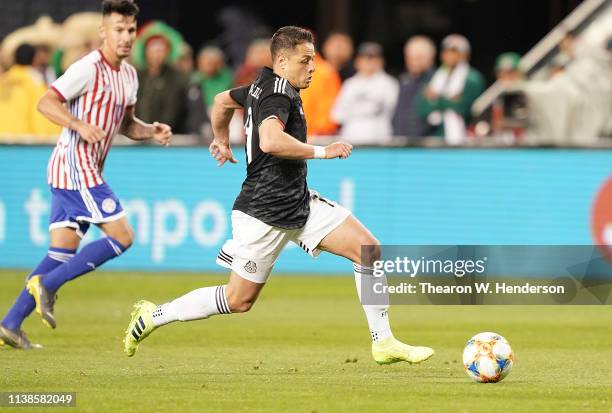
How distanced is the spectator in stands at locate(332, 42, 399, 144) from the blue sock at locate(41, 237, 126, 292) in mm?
8155

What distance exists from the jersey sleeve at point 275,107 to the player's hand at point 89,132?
2049 mm

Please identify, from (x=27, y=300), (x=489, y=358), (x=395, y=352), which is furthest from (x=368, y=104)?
(x=489, y=358)

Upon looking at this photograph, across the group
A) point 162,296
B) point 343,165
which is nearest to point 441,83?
point 343,165

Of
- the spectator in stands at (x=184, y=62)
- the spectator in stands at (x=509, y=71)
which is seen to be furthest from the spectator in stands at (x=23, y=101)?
the spectator in stands at (x=509, y=71)

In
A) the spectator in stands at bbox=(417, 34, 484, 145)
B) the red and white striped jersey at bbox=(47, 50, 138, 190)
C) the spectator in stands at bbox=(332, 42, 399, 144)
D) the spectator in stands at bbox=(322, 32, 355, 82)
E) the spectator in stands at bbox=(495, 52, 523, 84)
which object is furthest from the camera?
the spectator in stands at bbox=(495, 52, 523, 84)

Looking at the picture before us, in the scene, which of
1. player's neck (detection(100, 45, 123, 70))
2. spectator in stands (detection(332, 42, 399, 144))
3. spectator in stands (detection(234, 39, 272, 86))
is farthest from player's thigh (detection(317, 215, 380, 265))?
spectator in stands (detection(234, 39, 272, 86))

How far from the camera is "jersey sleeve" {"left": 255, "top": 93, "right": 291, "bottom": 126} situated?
9562mm

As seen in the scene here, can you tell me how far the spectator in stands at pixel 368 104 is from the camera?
767 inches

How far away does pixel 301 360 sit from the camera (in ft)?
35.6

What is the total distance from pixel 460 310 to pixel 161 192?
483cm

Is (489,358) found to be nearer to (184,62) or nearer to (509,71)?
(509,71)

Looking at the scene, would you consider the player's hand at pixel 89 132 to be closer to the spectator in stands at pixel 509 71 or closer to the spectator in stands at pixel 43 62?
the spectator in stands at pixel 43 62

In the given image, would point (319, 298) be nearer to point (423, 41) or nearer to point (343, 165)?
point (343, 165)

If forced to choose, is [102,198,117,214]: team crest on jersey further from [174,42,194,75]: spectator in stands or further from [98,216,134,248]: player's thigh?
[174,42,194,75]: spectator in stands
